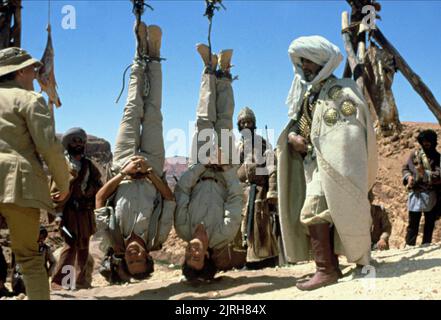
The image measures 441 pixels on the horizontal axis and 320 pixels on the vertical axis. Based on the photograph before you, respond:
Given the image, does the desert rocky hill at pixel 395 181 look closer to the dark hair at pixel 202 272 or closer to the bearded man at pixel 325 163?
the dark hair at pixel 202 272

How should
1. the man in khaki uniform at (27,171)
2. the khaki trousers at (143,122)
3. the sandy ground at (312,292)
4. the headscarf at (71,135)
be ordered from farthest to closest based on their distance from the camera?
1. the headscarf at (71,135)
2. the khaki trousers at (143,122)
3. the sandy ground at (312,292)
4. the man in khaki uniform at (27,171)

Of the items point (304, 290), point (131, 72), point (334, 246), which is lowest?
point (304, 290)

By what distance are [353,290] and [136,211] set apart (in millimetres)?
2271

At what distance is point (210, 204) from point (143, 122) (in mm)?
1175

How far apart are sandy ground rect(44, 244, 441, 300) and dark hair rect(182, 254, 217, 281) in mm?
88

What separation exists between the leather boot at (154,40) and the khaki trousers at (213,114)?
58 cm

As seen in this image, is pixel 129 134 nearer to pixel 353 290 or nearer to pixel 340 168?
pixel 340 168

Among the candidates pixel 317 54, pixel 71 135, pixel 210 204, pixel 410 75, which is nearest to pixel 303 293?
pixel 210 204

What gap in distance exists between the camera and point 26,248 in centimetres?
362

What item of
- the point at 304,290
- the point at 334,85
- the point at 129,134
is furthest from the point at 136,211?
the point at 334,85

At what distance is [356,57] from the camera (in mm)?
8719

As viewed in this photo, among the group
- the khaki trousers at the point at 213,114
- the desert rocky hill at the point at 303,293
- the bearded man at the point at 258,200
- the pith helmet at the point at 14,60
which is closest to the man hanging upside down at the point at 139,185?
the desert rocky hill at the point at 303,293

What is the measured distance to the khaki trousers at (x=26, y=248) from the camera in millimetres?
3584

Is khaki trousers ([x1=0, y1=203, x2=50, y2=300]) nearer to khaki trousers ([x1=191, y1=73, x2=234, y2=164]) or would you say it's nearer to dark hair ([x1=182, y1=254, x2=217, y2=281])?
dark hair ([x1=182, y1=254, x2=217, y2=281])
